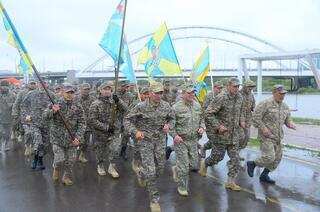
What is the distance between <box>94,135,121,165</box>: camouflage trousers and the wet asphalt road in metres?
0.35

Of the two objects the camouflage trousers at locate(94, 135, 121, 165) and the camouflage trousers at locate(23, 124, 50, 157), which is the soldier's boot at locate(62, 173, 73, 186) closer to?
the camouflage trousers at locate(94, 135, 121, 165)

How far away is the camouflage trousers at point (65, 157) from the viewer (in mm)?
8758

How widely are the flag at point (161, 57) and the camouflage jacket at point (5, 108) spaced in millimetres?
3845

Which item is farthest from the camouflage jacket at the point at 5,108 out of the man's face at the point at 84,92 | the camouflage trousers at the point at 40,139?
the man's face at the point at 84,92

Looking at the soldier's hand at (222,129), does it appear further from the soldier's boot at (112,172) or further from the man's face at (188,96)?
the soldier's boot at (112,172)

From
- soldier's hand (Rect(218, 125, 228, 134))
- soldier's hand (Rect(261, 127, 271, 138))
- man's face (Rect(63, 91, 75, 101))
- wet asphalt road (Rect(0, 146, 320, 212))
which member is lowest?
→ wet asphalt road (Rect(0, 146, 320, 212))

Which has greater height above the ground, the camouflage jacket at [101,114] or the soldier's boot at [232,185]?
the camouflage jacket at [101,114]

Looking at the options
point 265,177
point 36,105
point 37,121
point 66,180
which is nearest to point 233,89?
point 265,177

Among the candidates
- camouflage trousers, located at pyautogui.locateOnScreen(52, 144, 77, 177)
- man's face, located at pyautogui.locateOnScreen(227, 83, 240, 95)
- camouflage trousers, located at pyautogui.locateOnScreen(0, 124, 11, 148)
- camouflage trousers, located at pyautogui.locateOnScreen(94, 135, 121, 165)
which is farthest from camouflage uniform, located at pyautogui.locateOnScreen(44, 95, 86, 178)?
camouflage trousers, located at pyautogui.locateOnScreen(0, 124, 11, 148)

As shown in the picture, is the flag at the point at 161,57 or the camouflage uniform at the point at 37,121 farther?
the flag at the point at 161,57

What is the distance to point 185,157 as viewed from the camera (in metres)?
7.74

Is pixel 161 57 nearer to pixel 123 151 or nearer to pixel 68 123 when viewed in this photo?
pixel 123 151

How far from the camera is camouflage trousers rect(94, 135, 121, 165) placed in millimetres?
9500

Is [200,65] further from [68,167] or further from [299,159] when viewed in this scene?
[68,167]
